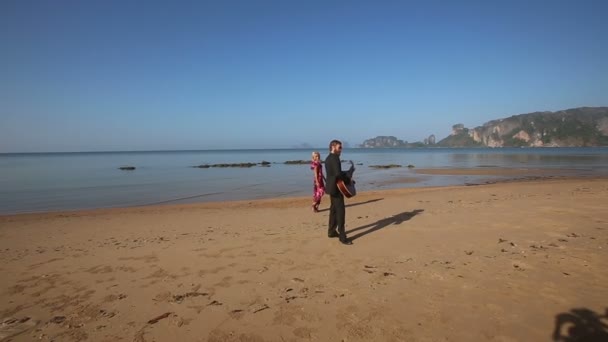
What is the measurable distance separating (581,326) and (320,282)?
9.80 feet

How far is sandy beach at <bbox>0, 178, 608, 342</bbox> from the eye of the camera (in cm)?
362

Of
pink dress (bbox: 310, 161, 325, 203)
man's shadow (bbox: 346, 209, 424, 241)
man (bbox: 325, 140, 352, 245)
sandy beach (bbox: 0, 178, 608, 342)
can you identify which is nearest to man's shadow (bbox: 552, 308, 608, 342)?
sandy beach (bbox: 0, 178, 608, 342)

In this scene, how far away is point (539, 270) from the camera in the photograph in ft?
16.3

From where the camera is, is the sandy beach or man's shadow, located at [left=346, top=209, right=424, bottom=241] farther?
man's shadow, located at [left=346, top=209, right=424, bottom=241]

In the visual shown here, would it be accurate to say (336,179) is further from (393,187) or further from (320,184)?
(393,187)

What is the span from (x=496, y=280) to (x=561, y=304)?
2.73ft

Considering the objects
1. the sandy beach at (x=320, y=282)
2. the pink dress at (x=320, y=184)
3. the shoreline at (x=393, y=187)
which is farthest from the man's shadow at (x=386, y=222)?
the shoreline at (x=393, y=187)

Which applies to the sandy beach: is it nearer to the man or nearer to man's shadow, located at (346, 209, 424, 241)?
man's shadow, located at (346, 209, 424, 241)

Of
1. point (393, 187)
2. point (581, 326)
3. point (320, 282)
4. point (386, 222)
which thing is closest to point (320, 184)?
point (386, 222)

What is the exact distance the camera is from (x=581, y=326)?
3.46m

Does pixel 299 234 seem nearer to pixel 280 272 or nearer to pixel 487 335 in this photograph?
pixel 280 272

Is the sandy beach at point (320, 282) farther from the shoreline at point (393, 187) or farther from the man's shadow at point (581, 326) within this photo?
the shoreline at point (393, 187)

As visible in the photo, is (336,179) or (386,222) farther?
(386,222)

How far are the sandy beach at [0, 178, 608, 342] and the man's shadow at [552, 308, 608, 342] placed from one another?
17 mm
